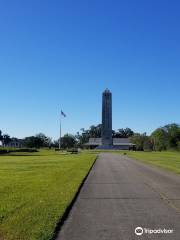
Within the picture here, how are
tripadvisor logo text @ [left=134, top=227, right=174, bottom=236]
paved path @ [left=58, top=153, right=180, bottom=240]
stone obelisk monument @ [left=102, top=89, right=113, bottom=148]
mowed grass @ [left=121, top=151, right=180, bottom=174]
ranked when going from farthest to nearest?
stone obelisk monument @ [left=102, top=89, right=113, bottom=148]
mowed grass @ [left=121, top=151, right=180, bottom=174]
tripadvisor logo text @ [left=134, top=227, right=174, bottom=236]
paved path @ [left=58, top=153, right=180, bottom=240]

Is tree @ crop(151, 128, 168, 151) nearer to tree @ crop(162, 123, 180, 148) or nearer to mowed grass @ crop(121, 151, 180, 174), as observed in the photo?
tree @ crop(162, 123, 180, 148)

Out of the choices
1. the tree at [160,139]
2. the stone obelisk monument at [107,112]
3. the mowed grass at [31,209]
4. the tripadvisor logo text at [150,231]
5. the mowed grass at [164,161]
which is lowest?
the tripadvisor logo text at [150,231]

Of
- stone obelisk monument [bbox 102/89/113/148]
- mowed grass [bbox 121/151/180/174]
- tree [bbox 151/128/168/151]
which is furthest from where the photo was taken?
tree [bbox 151/128/168/151]

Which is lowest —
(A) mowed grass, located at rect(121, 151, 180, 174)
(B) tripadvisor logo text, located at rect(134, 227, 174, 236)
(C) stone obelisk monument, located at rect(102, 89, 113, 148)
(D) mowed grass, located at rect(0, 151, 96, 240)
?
(B) tripadvisor logo text, located at rect(134, 227, 174, 236)

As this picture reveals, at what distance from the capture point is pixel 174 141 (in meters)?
180

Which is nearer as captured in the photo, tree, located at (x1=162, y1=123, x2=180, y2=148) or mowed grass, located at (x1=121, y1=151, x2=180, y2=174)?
mowed grass, located at (x1=121, y1=151, x2=180, y2=174)

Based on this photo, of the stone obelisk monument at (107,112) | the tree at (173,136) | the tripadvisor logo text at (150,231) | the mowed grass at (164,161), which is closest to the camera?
the tripadvisor logo text at (150,231)

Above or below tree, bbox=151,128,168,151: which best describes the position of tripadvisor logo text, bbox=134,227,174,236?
below

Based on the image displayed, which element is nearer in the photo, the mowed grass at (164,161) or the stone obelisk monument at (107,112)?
the mowed grass at (164,161)

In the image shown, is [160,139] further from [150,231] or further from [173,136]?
[150,231]

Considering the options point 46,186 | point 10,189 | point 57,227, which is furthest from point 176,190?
point 57,227

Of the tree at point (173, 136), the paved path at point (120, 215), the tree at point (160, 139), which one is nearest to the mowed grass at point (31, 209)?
the paved path at point (120, 215)

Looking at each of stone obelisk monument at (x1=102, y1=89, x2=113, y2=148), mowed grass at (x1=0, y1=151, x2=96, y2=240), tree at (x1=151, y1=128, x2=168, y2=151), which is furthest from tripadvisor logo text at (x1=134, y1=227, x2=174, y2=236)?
tree at (x1=151, y1=128, x2=168, y2=151)

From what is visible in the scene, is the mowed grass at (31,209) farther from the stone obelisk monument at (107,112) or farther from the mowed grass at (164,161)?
the stone obelisk monument at (107,112)
